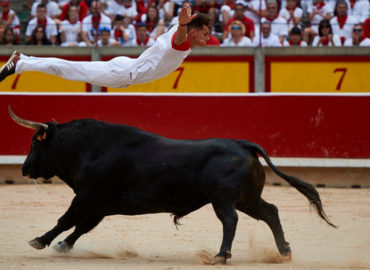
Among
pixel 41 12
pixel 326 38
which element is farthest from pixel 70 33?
pixel 326 38

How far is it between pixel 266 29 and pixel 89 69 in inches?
226

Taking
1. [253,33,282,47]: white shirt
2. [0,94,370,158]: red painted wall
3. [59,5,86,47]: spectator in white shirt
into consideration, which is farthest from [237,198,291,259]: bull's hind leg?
[59,5,86,47]: spectator in white shirt

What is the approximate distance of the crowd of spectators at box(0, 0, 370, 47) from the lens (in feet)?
38.4

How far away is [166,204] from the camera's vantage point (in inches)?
234

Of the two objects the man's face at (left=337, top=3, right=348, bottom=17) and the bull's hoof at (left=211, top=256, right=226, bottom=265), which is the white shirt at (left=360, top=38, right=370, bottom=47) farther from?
the bull's hoof at (left=211, top=256, right=226, bottom=265)

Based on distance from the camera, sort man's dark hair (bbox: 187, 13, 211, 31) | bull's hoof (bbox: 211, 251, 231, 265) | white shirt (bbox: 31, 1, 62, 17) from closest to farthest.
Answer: bull's hoof (bbox: 211, 251, 231, 265), man's dark hair (bbox: 187, 13, 211, 31), white shirt (bbox: 31, 1, 62, 17)

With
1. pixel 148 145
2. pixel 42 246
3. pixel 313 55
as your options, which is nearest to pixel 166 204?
pixel 148 145

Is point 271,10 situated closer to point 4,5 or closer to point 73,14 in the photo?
point 73,14

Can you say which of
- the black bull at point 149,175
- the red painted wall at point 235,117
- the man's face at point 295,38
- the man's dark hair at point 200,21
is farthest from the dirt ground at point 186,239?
the man's face at point 295,38

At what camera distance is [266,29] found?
11758mm

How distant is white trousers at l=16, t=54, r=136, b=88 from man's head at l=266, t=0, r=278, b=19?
223 inches

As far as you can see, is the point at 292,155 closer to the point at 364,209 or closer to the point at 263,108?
the point at 263,108

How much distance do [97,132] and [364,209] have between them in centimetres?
390

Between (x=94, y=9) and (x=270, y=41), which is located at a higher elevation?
(x=94, y=9)
